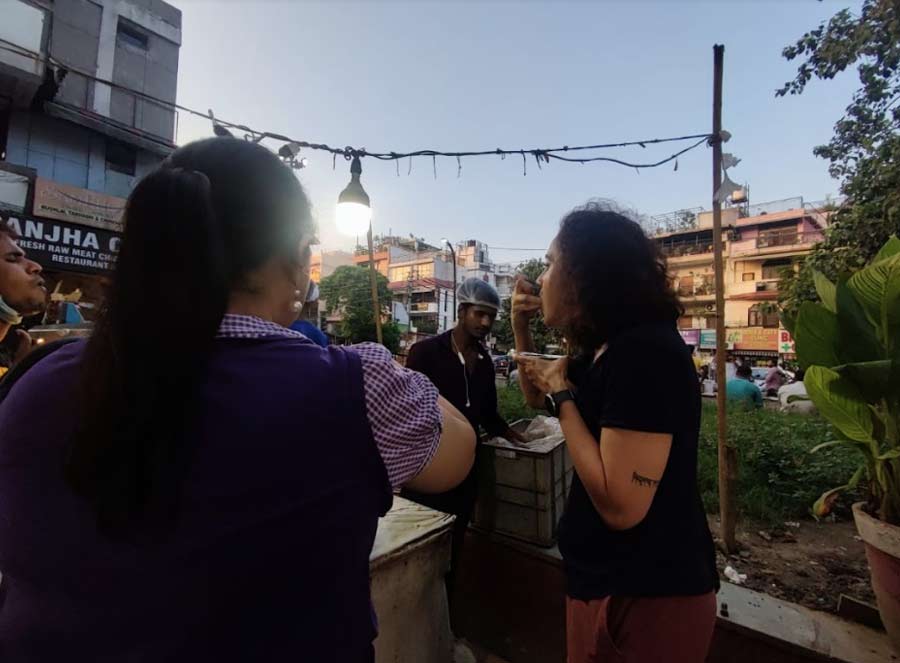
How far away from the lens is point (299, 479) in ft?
2.08

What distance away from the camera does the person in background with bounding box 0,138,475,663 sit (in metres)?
0.60

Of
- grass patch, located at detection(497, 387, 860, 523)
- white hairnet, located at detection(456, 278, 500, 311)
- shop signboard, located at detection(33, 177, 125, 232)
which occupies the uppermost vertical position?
shop signboard, located at detection(33, 177, 125, 232)

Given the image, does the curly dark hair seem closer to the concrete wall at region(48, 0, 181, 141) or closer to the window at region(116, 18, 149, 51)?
the concrete wall at region(48, 0, 181, 141)

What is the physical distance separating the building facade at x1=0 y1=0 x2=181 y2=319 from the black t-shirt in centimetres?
1031

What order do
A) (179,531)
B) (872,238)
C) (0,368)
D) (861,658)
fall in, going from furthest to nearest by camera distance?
(872,238)
(0,368)
(861,658)
(179,531)

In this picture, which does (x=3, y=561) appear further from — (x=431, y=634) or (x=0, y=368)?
(x=0, y=368)

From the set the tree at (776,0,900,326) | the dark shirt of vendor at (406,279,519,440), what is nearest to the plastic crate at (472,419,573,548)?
the dark shirt of vendor at (406,279,519,440)

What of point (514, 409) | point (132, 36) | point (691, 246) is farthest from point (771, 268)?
point (132, 36)

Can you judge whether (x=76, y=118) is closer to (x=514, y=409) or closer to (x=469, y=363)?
(x=514, y=409)

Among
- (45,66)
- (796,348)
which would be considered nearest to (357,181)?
(796,348)

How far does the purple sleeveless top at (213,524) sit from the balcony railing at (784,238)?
3125 cm

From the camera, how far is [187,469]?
23.6 inches

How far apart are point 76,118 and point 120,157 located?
1.15 m

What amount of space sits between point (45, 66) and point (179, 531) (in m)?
13.1
